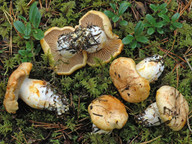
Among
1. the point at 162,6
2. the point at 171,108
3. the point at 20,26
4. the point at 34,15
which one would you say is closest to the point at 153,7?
the point at 162,6

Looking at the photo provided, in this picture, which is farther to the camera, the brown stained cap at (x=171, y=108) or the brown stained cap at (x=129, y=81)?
the brown stained cap at (x=129, y=81)

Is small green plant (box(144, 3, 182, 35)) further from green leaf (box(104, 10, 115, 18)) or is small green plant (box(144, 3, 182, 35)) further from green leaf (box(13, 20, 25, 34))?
green leaf (box(13, 20, 25, 34))

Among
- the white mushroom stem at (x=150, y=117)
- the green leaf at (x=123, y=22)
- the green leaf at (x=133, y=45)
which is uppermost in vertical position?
the green leaf at (x=123, y=22)

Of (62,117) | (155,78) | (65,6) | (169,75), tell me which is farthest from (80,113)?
(65,6)

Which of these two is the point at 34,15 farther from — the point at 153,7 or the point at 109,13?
the point at 153,7

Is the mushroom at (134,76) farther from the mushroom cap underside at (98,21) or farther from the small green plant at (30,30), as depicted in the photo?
the small green plant at (30,30)

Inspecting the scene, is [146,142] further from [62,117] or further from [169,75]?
[62,117]

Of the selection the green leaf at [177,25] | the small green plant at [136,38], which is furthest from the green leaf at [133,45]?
the green leaf at [177,25]

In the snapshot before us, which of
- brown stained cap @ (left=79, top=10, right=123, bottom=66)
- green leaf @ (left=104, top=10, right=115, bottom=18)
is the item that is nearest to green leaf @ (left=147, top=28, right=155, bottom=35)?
brown stained cap @ (left=79, top=10, right=123, bottom=66)
